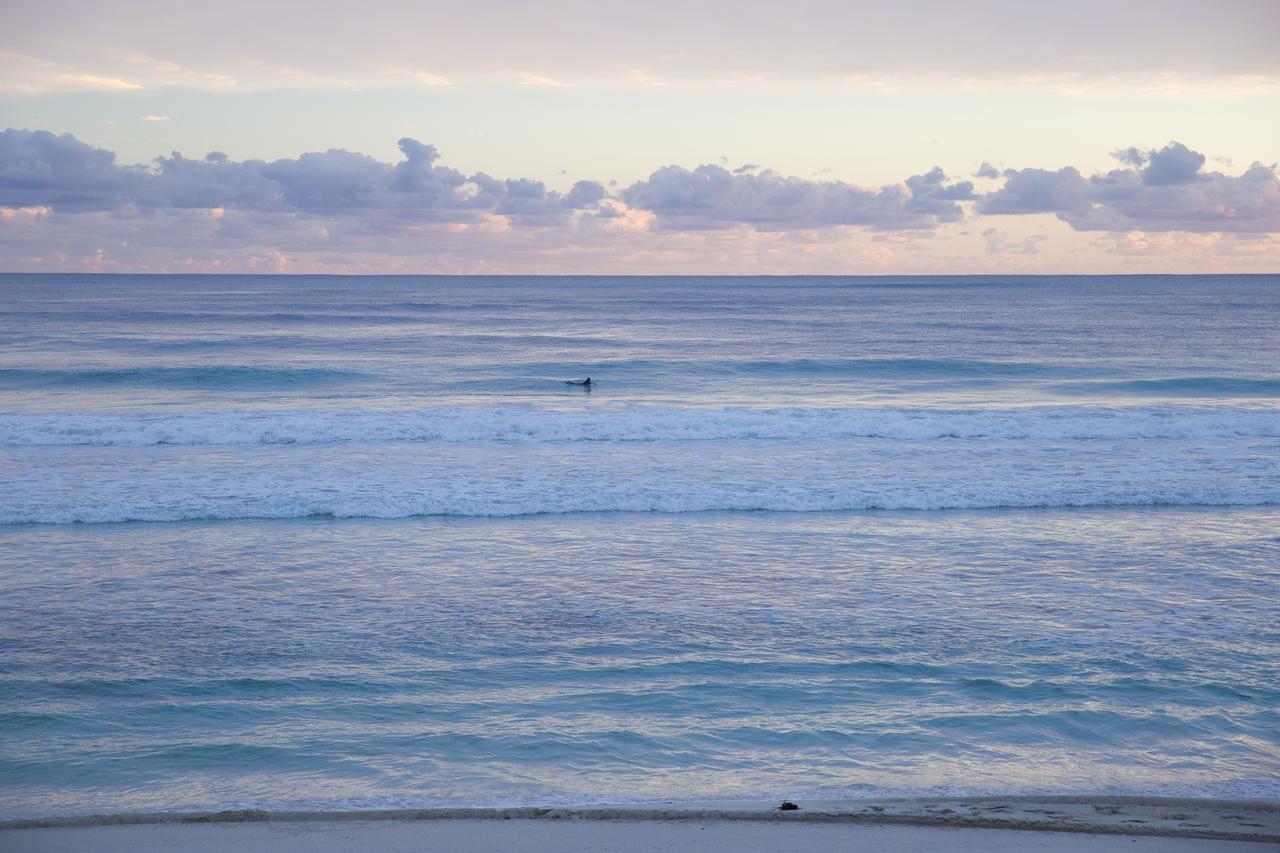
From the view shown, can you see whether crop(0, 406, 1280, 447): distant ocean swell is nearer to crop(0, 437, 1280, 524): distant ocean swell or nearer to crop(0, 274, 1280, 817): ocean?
crop(0, 274, 1280, 817): ocean

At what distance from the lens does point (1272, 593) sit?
37.6ft

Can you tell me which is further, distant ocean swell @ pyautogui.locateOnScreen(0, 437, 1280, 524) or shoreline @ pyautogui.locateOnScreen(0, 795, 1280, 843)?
distant ocean swell @ pyautogui.locateOnScreen(0, 437, 1280, 524)

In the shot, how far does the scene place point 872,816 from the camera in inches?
251

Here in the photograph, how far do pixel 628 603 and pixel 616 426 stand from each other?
13.1 meters

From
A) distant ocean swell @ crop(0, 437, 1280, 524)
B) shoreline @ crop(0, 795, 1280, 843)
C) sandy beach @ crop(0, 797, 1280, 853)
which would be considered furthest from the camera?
distant ocean swell @ crop(0, 437, 1280, 524)

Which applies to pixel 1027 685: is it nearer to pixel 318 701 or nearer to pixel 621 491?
pixel 318 701

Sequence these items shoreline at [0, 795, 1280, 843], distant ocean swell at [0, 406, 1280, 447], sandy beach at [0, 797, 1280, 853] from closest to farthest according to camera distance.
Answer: sandy beach at [0, 797, 1280, 853]
shoreline at [0, 795, 1280, 843]
distant ocean swell at [0, 406, 1280, 447]

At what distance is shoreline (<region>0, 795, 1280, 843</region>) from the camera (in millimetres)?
6270

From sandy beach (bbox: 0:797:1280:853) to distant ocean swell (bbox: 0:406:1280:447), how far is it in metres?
16.7

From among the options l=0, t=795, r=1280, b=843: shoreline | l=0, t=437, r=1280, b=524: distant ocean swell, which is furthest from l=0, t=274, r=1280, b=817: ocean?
l=0, t=795, r=1280, b=843: shoreline

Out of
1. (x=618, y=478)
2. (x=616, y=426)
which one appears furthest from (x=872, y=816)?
(x=616, y=426)

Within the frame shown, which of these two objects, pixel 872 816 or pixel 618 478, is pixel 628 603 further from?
pixel 618 478

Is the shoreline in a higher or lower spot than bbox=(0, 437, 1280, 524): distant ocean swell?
lower

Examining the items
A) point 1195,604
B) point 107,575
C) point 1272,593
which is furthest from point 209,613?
point 1272,593
